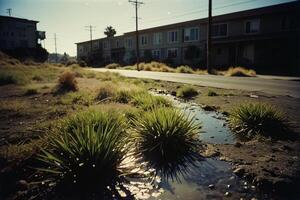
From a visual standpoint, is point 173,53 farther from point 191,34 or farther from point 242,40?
point 242,40

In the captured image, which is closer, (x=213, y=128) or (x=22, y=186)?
(x=22, y=186)

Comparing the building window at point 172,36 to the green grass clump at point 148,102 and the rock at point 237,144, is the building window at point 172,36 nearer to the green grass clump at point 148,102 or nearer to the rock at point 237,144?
the green grass clump at point 148,102

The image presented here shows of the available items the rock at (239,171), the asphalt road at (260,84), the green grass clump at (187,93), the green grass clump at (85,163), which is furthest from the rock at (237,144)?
the asphalt road at (260,84)

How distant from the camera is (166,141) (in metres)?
4.98

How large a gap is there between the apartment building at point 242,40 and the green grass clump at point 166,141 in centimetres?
2441

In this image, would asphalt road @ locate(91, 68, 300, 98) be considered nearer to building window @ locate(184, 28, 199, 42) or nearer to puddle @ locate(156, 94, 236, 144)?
puddle @ locate(156, 94, 236, 144)

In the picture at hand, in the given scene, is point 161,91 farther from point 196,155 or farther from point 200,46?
point 200,46

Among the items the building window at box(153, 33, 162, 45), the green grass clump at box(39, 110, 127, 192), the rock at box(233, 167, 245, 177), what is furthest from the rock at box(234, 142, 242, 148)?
the building window at box(153, 33, 162, 45)

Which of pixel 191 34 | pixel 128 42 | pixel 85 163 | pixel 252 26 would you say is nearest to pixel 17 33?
pixel 128 42

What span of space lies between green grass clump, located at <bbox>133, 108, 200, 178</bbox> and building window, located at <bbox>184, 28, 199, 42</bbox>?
38.3 meters

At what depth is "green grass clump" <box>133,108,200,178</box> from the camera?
186 inches

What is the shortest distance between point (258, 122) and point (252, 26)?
3056cm

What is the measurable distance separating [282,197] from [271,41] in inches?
1230

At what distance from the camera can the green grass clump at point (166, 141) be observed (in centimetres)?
473
